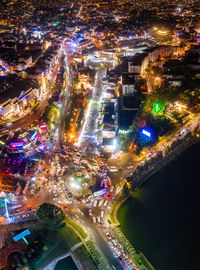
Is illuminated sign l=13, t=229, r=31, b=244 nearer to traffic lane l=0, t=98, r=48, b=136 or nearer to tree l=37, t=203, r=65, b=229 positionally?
tree l=37, t=203, r=65, b=229

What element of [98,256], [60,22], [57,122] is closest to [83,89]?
[57,122]

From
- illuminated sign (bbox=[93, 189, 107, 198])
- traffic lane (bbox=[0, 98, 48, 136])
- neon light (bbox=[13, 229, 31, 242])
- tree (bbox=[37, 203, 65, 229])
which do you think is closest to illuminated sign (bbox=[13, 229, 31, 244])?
neon light (bbox=[13, 229, 31, 242])

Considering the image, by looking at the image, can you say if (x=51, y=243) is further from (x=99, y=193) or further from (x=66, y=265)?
(x=99, y=193)

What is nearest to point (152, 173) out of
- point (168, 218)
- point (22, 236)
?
point (168, 218)

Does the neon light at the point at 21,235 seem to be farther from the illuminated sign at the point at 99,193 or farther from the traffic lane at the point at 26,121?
the traffic lane at the point at 26,121

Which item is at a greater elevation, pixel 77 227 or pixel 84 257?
pixel 77 227

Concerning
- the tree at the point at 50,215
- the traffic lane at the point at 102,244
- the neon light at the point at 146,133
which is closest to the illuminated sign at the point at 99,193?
the traffic lane at the point at 102,244

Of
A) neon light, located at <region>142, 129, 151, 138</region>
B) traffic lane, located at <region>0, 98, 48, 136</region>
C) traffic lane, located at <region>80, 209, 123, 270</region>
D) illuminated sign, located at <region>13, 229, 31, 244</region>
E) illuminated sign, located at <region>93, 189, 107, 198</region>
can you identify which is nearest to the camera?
traffic lane, located at <region>80, 209, 123, 270</region>
